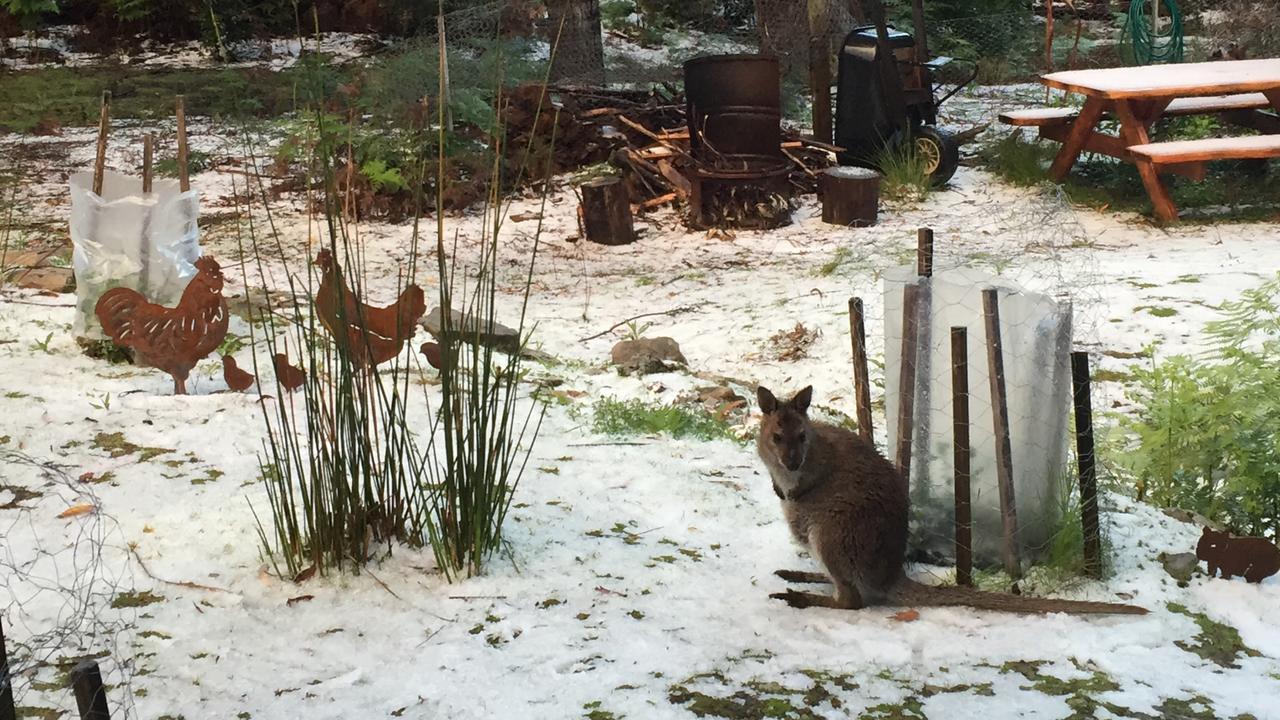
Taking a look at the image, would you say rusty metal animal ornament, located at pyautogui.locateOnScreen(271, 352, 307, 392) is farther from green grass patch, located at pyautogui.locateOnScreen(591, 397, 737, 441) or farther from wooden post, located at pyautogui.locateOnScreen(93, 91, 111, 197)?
wooden post, located at pyautogui.locateOnScreen(93, 91, 111, 197)

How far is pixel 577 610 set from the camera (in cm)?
308

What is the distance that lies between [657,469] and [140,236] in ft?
8.34

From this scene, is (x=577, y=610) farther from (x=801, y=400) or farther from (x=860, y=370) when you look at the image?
(x=860, y=370)

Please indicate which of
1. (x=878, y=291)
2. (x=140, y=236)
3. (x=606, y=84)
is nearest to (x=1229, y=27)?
(x=606, y=84)

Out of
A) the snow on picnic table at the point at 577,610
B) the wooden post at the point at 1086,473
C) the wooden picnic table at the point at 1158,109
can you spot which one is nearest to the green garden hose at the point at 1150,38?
A: the wooden picnic table at the point at 1158,109

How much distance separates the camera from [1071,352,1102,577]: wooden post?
3305 mm

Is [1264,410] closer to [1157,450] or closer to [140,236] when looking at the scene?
[1157,450]

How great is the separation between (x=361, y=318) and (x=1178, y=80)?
689 centimetres

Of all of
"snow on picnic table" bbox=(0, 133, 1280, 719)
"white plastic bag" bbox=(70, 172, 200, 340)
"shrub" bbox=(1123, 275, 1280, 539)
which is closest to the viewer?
"snow on picnic table" bbox=(0, 133, 1280, 719)

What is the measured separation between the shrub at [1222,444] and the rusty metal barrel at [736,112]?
4.74m

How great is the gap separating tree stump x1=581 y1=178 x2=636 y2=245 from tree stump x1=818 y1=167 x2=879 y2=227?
1449 mm

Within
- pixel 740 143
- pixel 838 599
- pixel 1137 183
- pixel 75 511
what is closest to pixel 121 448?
pixel 75 511

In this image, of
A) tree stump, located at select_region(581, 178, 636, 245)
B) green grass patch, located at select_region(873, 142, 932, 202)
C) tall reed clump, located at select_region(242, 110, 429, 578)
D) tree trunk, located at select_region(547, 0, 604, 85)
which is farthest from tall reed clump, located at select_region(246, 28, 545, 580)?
tree trunk, located at select_region(547, 0, 604, 85)

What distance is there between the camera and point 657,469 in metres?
4.11
